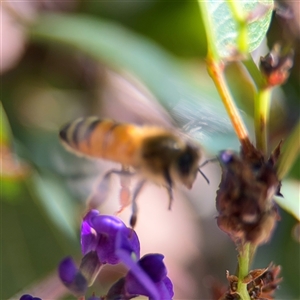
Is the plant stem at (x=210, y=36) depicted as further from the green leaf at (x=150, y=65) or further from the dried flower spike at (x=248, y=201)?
the dried flower spike at (x=248, y=201)

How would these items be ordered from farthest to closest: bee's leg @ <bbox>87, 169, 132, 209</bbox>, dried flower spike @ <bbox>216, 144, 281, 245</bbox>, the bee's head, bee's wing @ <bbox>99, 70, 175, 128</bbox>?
bee's wing @ <bbox>99, 70, 175, 128</bbox>, bee's leg @ <bbox>87, 169, 132, 209</bbox>, the bee's head, dried flower spike @ <bbox>216, 144, 281, 245</bbox>

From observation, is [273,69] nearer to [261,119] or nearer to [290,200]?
[261,119]

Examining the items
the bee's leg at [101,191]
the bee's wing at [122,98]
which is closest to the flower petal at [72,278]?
the bee's leg at [101,191]

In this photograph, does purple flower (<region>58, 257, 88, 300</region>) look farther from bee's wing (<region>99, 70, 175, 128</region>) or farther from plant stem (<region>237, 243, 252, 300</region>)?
bee's wing (<region>99, 70, 175, 128</region>)

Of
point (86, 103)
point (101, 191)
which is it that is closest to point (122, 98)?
point (86, 103)

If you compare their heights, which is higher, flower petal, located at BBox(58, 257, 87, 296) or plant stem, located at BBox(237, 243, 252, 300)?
plant stem, located at BBox(237, 243, 252, 300)

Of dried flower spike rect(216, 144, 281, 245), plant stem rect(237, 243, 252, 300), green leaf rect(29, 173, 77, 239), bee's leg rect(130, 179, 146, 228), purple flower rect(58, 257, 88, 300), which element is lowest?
green leaf rect(29, 173, 77, 239)

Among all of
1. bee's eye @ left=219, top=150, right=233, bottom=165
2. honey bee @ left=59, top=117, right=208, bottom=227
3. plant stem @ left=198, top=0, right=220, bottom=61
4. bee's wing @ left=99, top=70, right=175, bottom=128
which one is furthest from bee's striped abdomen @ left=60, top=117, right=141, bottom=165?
bee's wing @ left=99, top=70, right=175, bottom=128
